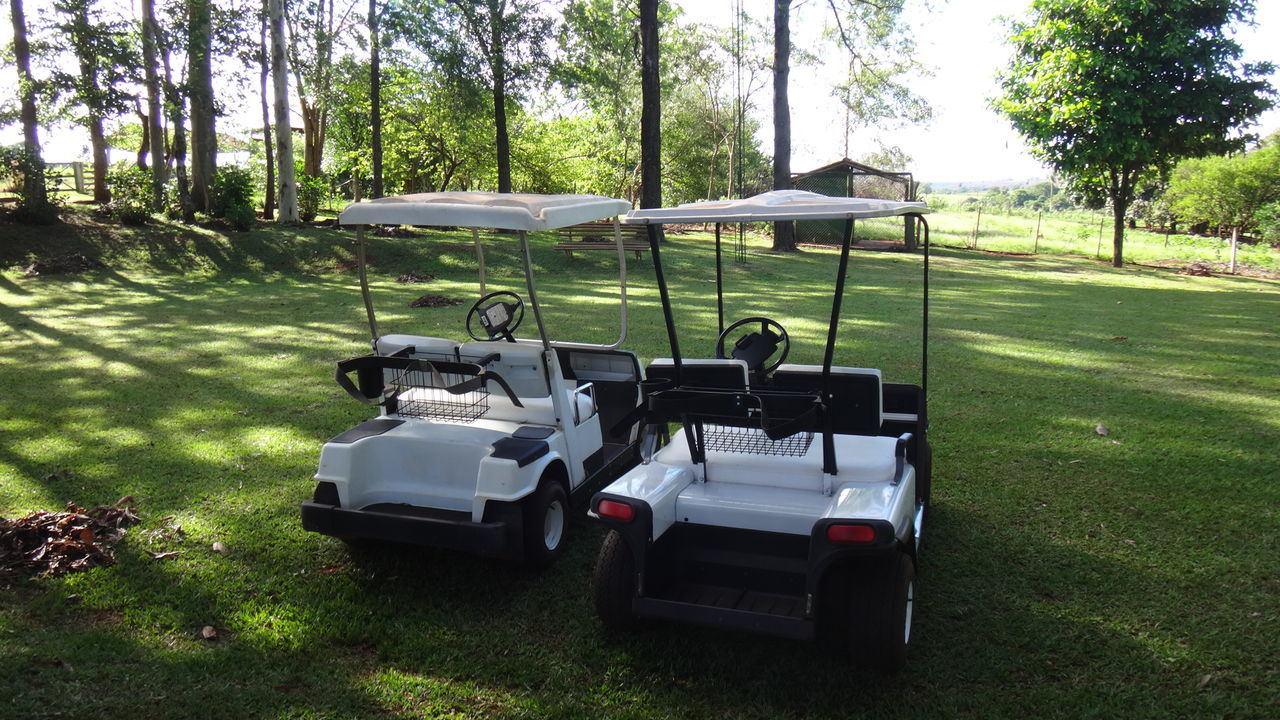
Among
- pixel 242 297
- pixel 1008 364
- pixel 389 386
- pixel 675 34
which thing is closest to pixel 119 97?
pixel 242 297

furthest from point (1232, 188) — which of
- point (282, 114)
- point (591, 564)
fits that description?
point (591, 564)

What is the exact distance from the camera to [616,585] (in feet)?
10.8

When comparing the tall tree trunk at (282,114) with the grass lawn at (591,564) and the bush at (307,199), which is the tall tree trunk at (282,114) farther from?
the grass lawn at (591,564)

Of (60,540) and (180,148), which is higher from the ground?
(180,148)

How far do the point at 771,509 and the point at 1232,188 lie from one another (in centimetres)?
3072

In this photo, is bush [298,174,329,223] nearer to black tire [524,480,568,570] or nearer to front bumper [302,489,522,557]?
front bumper [302,489,522,557]

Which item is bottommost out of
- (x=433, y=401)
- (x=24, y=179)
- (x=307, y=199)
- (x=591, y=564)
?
(x=591, y=564)

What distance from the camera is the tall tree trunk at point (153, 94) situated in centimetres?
1675

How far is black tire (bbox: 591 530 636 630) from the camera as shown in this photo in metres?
3.29

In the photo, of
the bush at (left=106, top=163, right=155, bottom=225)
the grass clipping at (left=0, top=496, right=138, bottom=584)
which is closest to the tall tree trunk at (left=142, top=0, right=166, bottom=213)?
the bush at (left=106, top=163, right=155, bottom=225)

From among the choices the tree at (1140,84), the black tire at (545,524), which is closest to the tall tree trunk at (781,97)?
the tree at (1140,84)

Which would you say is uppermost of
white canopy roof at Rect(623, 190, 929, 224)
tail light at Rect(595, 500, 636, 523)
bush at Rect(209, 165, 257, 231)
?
bush at Rect(209, 165, 257, 231)

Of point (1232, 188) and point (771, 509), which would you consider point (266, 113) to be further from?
point (1232, 188)

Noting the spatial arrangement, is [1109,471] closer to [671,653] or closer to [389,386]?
[671,653]
